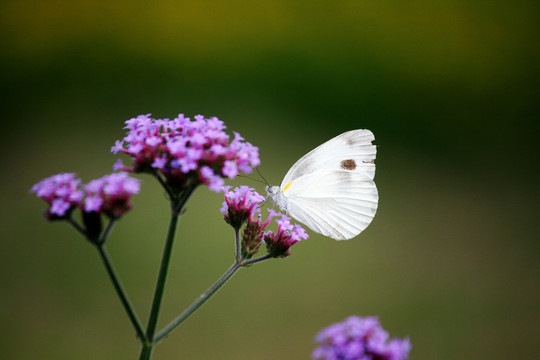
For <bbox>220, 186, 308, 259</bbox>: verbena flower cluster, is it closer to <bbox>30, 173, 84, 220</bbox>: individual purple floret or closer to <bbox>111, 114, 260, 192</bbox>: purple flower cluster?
<bbox>111, 114, 260, 192</bbox>: purple flower cluster

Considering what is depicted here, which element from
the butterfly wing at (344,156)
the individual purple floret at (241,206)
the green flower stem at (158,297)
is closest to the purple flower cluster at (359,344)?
the green flower stem at (158,297)

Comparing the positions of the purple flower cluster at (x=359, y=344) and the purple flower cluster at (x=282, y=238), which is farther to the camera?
the purple flower cluster at (x=282, y=238)

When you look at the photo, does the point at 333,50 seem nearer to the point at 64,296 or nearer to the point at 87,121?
the point at 87,121

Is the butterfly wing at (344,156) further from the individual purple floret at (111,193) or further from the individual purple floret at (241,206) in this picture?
the individual purple floret at (111,193)

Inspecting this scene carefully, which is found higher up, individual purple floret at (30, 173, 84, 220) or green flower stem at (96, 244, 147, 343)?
individual purple floret at (30, 173, 84, 220)

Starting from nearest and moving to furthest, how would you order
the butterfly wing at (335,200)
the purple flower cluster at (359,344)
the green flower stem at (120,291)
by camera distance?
the purple flower cluster at (359,344), the green flower stem at (120,291), the butterfly wing at (335,200)

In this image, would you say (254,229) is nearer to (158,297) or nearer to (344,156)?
(158,297)

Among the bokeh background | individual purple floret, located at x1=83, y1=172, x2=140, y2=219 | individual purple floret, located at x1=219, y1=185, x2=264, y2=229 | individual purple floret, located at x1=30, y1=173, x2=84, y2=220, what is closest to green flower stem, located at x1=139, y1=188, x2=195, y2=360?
individual purple floret, located at x1=83, y1=172, x2=140, y2=219
